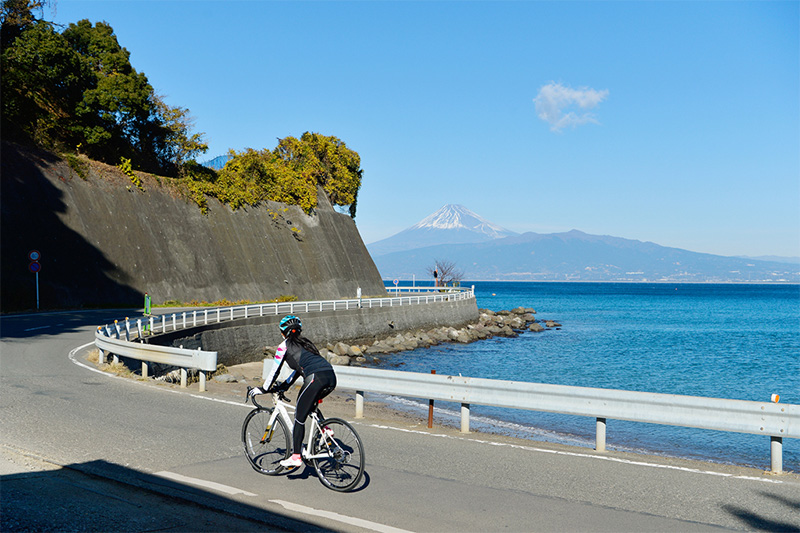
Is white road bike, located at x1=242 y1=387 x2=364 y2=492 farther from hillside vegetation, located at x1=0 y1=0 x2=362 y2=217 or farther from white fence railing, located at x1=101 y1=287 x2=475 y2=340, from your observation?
hillside vegetation, located at x1=0 y1=0 x2=362 y2=217

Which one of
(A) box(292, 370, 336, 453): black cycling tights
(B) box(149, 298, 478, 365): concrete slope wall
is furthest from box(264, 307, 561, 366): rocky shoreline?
(A) box(292, 370, 336, 453): black cycling tights

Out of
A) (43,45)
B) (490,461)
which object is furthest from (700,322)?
(490,461)

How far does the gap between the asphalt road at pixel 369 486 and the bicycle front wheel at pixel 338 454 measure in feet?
0.59

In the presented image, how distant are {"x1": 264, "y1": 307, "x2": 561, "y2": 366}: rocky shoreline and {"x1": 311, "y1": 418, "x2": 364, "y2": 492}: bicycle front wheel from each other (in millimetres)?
23701

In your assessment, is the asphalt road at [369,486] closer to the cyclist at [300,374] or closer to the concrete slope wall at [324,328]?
the cyclist at [300,374]

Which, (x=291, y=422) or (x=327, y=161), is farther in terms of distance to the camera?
(x=327, y=161)

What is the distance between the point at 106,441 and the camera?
28.9ft

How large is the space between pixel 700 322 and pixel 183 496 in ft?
261

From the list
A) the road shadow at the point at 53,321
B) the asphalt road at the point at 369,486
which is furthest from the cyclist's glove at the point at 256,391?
the road shadow at the point at 53,321

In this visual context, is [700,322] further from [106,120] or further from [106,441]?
[106,441]

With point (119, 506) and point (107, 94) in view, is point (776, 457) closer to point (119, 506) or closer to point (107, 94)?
point (119, 506)

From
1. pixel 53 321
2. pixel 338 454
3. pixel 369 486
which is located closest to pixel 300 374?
pixel 338 454

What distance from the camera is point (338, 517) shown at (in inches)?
233

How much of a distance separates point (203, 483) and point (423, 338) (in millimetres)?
38069
